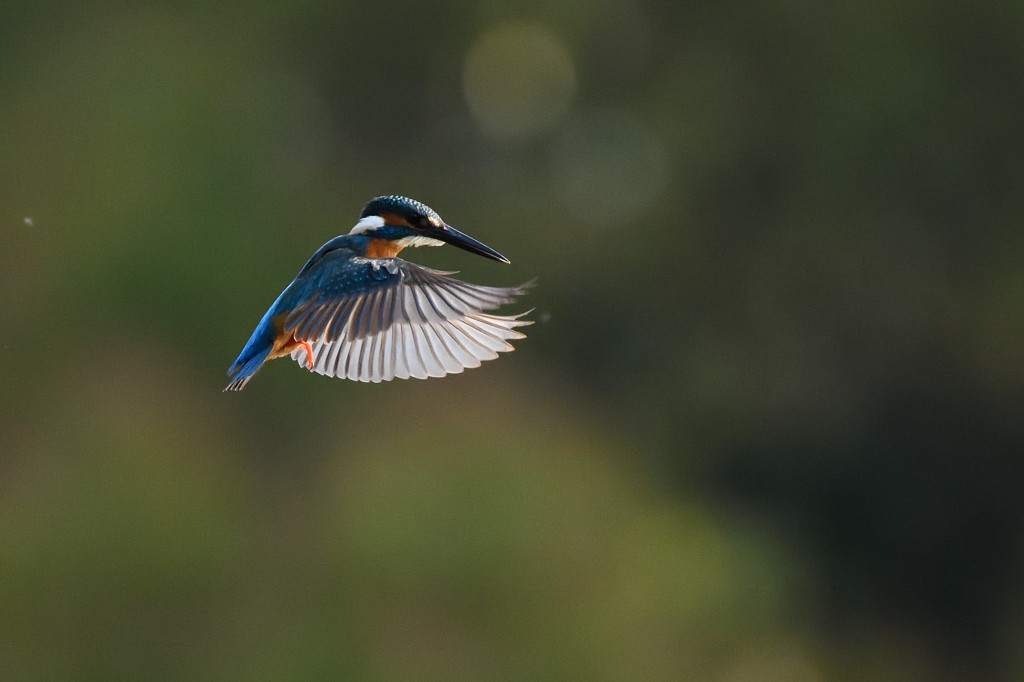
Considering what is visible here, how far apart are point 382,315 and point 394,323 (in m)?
0.04

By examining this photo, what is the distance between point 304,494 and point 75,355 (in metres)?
1.20

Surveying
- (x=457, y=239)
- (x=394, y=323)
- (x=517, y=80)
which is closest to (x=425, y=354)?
(x=394, y=323)

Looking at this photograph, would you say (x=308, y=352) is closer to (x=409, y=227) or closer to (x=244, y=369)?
(x=244, y=369)

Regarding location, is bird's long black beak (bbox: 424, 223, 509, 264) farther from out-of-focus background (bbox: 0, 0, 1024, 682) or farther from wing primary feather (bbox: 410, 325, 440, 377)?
out-of-focus background (bbox: 0, 0, 1024, 682)

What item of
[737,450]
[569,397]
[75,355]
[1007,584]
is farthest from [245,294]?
[1007,584]

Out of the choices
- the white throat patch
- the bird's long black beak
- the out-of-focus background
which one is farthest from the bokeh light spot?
the bird's long black beak

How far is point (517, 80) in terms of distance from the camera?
8.80m

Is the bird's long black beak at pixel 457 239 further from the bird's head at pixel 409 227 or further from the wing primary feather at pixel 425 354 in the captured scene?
the wing primary feather at pixel 425 354

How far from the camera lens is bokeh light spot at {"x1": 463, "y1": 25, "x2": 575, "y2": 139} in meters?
8.48

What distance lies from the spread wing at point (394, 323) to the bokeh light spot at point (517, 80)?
613cm

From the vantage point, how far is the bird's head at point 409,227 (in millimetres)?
2443

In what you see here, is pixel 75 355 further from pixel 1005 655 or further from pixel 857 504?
pixel 1005 655

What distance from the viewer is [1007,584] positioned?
305 inches

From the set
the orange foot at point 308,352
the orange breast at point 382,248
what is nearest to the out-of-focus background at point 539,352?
the orange foot at point 308,352
